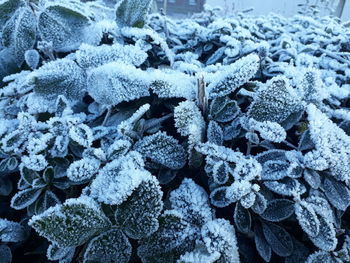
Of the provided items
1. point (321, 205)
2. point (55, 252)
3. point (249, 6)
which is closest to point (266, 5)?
point (249, 6)

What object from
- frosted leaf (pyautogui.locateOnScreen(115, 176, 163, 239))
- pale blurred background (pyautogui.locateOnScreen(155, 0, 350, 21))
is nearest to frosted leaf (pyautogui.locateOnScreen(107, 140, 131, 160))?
frosted leaf (pyautogui.locateOnScreen(115, 176, 163, 239))

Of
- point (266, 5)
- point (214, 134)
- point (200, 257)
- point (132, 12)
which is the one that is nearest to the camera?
point (200, 257)

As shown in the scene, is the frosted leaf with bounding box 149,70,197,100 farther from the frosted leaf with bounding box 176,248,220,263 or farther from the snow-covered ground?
the snow-covered ground

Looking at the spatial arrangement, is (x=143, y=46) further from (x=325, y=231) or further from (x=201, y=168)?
(x=325, y=231)

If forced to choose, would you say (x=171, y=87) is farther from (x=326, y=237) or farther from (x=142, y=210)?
(x=326, y=237)

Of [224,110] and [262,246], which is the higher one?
[224,110]

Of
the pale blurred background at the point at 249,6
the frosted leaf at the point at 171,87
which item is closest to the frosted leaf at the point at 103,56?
the frosted leaf at the point at 171,87

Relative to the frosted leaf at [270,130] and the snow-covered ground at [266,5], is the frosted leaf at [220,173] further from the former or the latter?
the snow-covered ground at [266,5]
